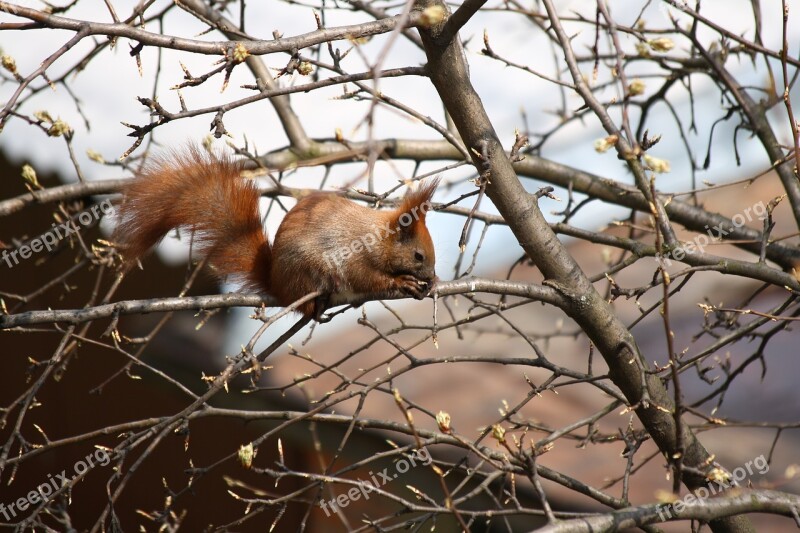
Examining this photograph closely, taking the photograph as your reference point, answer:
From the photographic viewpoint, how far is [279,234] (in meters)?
2.88

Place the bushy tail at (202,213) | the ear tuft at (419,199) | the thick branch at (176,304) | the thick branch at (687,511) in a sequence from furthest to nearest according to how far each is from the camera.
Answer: the ear tuft at (419,199) → the bushy tail at (202,213) → the thick branch at (176,304) → the thick branch at (687,511)

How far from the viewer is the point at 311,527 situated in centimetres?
555

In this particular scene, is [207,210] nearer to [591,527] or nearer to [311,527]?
[591,527]

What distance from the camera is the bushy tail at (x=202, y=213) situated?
105 inches

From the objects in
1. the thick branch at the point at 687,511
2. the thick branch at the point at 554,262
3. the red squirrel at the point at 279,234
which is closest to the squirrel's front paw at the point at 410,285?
the red squirrel at the point at 279,234

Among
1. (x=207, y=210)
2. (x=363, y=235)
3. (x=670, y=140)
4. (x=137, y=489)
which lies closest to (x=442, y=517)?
(x=363, y=235)

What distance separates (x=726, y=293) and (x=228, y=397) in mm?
2751

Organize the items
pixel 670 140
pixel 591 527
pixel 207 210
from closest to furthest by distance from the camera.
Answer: pixel 591 527 → pixel 207 210 → pixel 670 140

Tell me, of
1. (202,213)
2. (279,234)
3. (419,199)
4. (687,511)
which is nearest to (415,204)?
(419,199)

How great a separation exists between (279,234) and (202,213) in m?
0.28

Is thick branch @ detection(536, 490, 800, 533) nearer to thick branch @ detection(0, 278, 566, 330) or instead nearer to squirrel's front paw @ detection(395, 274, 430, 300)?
thick branch @ detection(0, 278, 566, 330)

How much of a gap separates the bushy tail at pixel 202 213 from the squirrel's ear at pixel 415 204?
1.71 feet

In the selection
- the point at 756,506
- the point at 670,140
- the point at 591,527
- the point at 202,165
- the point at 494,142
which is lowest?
the point at 591,527

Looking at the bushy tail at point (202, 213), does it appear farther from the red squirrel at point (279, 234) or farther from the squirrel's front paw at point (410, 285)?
the squirrel's front paw at point (410, 285)
